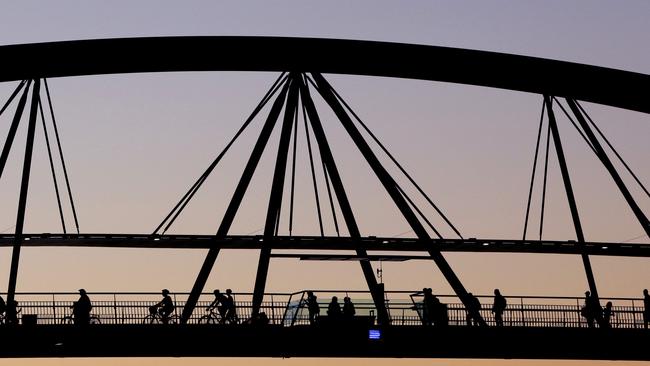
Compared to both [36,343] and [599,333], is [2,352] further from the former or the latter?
[599,333]

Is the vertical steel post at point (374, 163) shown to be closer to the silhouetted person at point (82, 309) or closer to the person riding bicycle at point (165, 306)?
the person riding bicycle at point (165, 306)

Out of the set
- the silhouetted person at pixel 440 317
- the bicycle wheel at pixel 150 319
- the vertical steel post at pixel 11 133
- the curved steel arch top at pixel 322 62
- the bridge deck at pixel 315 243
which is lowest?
the silhouetted person at pixel 440 317

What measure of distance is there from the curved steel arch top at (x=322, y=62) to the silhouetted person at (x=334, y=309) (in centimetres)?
819

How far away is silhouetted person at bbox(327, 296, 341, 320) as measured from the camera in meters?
50.4

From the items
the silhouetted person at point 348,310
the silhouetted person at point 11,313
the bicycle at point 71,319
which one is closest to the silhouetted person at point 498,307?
the silhouetted person at point 348,310

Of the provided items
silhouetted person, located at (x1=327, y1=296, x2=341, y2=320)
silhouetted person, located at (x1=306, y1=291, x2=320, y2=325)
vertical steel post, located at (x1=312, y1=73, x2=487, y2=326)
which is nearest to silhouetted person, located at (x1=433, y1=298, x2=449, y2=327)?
vertical steel post, located at (x1=312, y1=73, x2=487, y2=326)

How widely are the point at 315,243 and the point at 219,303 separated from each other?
7.70 metres

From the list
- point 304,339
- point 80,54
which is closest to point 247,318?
point 304,339

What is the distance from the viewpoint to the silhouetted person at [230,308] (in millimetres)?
51812

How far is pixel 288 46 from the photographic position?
55281 millimetres

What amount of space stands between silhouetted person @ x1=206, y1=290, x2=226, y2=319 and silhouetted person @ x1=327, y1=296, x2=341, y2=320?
3366 millimetres

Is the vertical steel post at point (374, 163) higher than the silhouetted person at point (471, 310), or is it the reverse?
the vertical steel post at point (374, 163)

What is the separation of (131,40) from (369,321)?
12.2 m

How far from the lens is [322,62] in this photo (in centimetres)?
5547
